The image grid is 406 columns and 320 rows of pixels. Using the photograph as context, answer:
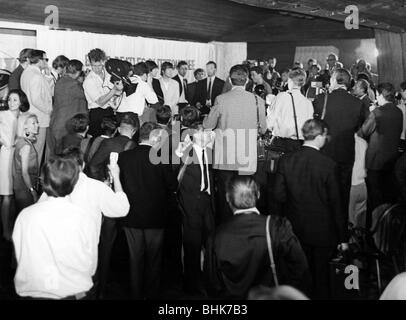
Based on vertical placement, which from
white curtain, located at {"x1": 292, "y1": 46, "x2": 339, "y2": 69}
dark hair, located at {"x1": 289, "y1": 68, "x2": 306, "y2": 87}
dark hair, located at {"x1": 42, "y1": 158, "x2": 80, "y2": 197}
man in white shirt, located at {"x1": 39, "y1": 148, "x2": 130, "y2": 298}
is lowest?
man in white shirt, located at {"x1": 39, "y1": 148, "x2": 130, "y2": 298}

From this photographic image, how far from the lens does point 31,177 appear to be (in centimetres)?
434

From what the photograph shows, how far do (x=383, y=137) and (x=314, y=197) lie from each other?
2.14 metres


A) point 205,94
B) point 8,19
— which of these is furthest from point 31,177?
point 8,19

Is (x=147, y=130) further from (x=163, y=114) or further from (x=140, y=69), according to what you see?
(x=140, y=69)

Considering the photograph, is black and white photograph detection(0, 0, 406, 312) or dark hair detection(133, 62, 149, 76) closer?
black and white photograph detection(0, 0, 406, 312)

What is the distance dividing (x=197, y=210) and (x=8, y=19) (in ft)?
21.9

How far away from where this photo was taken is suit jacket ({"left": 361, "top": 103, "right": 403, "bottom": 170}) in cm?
520

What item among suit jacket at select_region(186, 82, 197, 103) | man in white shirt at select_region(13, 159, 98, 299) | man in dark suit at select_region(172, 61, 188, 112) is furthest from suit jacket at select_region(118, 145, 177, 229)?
suit jacket at select_region(186, 82, 197, 103)

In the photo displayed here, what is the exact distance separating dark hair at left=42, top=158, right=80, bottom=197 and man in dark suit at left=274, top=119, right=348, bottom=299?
1508 mm

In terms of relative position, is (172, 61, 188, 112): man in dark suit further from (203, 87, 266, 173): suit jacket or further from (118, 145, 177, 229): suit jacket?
(118, 145, 177, 229): suit jacket

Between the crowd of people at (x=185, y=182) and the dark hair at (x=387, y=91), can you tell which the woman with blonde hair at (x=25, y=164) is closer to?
the crowd of people at (x=185, y=182)

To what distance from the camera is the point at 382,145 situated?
5.20 meters

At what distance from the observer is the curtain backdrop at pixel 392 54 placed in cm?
1105

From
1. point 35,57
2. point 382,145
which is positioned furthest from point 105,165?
point 382,145
